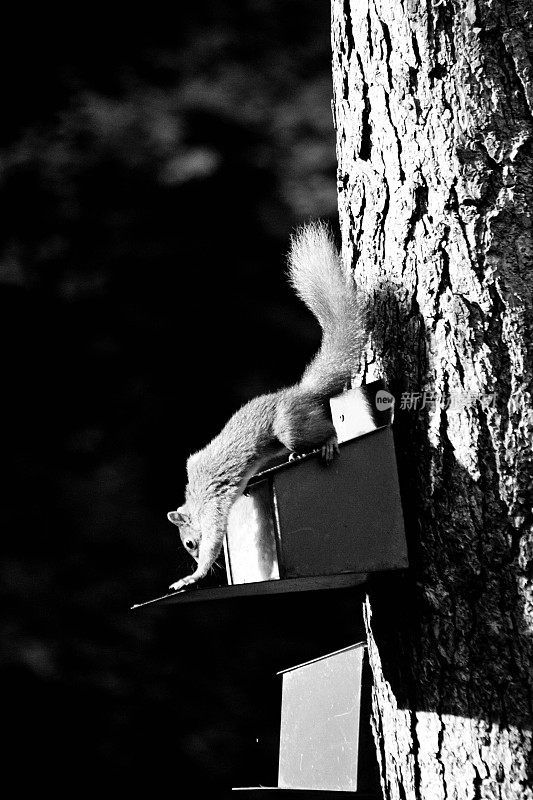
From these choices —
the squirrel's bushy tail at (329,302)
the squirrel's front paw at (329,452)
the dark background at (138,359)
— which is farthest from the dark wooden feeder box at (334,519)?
the dark background at (138,359)

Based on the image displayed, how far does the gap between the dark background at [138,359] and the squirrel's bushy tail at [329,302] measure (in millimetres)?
949

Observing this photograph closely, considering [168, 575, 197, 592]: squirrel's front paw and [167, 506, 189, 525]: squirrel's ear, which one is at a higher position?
[167, 506, 189, 525]: squirrel's ear

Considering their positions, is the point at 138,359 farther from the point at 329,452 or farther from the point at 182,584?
the point at 329,452

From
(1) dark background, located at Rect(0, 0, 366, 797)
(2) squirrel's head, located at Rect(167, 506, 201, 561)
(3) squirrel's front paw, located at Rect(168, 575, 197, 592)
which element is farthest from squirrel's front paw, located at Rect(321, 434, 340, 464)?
(1) dark background, located at Rect(0, 0, 366, 797)

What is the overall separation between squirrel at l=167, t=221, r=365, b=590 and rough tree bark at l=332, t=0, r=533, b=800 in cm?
10

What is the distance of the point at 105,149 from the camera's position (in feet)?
8.34

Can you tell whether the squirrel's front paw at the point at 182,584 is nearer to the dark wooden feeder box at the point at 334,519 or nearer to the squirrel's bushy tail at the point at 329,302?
the dark wooden feeder box at the point at 334,519

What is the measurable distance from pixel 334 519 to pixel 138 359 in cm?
131

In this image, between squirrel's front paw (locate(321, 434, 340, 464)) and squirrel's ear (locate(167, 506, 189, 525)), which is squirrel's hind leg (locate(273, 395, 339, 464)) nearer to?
squirrel's front paw (locate(321, 434, 340, 464))

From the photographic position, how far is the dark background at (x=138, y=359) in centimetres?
237

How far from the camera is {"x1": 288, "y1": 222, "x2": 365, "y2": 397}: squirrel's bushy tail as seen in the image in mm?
1405

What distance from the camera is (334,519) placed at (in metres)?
1.25

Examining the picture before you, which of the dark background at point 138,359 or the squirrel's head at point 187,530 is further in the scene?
the dark background at point 138,359

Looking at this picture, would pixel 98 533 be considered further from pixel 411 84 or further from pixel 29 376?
pixel 411 84
